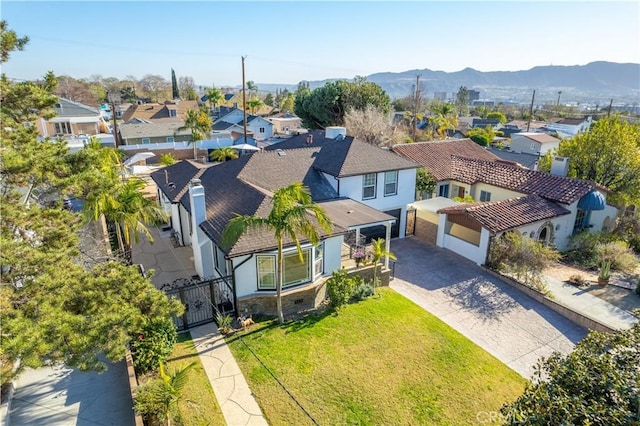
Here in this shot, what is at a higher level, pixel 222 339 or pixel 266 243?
pixel 266 243

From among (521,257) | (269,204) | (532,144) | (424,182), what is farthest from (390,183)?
(532,144)

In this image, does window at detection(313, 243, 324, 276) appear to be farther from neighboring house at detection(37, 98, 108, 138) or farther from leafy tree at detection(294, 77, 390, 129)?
neighboring house at detection(37, 98, 108, 138)

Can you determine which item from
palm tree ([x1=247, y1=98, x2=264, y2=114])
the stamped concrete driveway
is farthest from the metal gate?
palm tree ([x1=247, y1=98, x2=264, y2=114])

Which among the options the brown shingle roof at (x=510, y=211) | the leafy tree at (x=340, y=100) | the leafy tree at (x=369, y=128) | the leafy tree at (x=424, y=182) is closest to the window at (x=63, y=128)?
the leafy tree at (x=340, y=100)

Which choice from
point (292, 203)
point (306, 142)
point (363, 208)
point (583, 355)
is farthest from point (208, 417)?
point (306, 142)

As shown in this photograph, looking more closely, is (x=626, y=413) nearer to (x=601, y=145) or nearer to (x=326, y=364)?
(x=326, y=364)

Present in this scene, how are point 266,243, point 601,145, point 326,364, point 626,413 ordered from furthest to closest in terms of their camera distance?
point 601,145
point 266,243
point 326,364
point 626,413
